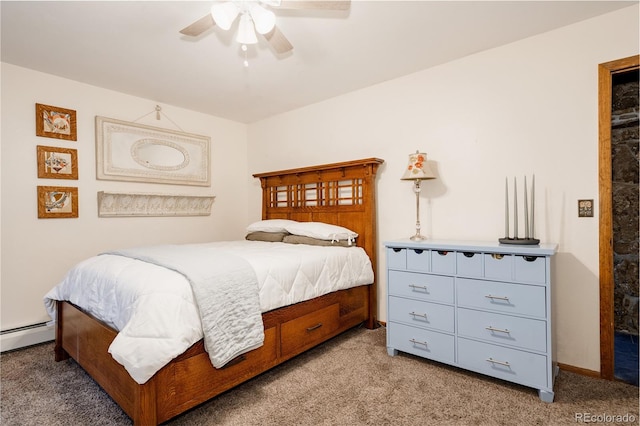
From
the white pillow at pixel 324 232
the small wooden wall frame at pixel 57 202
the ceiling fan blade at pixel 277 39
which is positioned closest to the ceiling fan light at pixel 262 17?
the ceiling fan blade at pixel 277 39

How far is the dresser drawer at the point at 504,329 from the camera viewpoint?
186 cm

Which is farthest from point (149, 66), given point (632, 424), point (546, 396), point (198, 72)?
point (632, 424)

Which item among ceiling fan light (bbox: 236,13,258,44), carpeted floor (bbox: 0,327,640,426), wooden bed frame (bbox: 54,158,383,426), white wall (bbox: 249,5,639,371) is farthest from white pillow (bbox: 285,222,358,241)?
ceiling fan light (bbox: 236,13,258,44)

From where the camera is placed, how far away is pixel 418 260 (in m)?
2.35

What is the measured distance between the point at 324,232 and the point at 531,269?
1649 mm

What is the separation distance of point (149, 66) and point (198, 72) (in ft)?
1.31

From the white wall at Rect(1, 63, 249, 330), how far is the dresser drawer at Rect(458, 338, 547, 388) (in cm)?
318


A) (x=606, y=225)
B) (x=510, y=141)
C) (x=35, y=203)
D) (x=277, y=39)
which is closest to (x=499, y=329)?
(x=606, y=225)

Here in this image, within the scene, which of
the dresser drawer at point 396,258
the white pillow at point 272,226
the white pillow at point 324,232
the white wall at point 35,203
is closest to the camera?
the dresser drawer at point 396,258

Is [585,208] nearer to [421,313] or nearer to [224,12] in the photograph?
[421,313]

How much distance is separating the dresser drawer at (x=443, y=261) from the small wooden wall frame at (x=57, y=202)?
10.7ft

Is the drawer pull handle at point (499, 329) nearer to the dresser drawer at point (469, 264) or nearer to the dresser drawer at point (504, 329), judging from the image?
the dresser drawer at point (504, 329)

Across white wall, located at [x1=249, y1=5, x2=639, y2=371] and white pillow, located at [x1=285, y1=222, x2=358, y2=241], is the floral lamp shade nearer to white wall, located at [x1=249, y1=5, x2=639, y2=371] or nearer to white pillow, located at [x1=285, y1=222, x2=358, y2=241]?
white wall, located at [x1=249, y1=5, x2=639, y2=371]

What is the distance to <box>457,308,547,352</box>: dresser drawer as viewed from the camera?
6.10 ft
